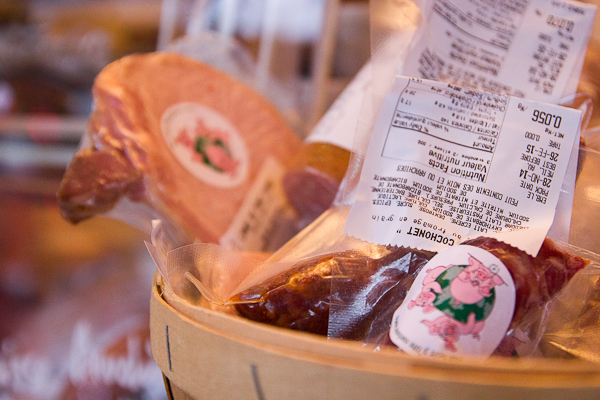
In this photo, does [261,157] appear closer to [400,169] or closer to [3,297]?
[400,169]

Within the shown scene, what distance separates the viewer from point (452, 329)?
0.28 metres

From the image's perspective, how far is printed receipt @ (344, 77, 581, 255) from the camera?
1.17 feet

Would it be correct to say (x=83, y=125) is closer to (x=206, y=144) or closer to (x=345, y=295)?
(x=206, y=144)

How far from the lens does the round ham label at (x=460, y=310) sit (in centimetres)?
28

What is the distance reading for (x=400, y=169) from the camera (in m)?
0.38

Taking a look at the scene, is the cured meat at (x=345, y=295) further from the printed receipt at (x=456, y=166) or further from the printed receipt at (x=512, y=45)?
the printed receipt at (x=512, y=45)

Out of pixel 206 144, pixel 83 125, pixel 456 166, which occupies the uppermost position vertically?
pixel 456 166

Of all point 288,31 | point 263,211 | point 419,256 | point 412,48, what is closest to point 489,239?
point 419,256

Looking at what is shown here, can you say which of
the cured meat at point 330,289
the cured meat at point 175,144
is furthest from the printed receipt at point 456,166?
the cured meat at point 175,144

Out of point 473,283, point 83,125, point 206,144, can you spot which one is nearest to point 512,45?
point 473,283

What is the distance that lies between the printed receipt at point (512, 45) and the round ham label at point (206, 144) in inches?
13.0

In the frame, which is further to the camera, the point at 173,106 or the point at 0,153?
the point at 0,153

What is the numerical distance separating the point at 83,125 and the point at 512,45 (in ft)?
4.09

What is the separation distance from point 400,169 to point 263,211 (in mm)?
327
